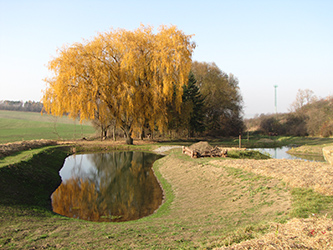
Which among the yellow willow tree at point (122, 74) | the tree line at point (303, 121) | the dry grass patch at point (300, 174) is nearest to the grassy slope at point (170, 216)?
the dry grass patch at point (300, 174)

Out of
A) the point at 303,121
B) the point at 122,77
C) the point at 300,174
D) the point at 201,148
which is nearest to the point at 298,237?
the point at 300,174

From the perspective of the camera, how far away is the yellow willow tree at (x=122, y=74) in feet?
91.2

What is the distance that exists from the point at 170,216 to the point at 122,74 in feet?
73.9

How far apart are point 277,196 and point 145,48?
82.5 ft

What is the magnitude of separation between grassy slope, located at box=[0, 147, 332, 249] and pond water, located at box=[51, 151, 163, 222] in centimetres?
76

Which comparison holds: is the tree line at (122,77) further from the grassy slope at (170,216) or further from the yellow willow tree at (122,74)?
the grassy slope at (170,216)

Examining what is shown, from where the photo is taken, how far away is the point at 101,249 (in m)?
5.65

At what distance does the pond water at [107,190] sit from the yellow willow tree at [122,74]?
309 inches

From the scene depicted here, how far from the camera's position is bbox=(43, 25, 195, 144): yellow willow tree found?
2781 centimetres

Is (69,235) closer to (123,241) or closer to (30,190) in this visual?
(123,241)

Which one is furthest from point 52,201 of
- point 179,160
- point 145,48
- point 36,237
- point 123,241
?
point 145,48

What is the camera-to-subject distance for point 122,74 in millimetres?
28812

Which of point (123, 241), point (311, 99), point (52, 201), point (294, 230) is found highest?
point (311, 99)

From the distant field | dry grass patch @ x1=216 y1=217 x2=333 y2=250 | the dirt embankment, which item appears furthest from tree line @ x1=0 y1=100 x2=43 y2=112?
dry grass patch @ x1=216 y1=217 x2=333 y2=250
